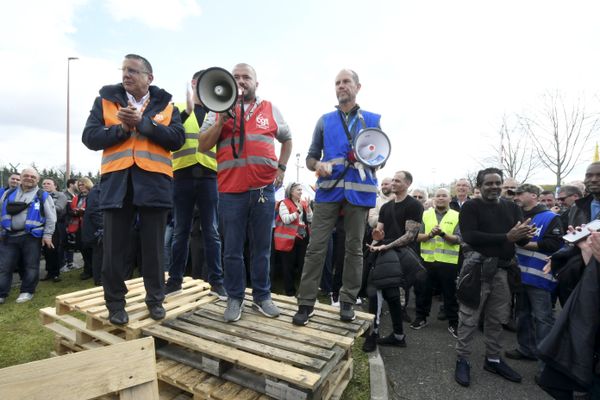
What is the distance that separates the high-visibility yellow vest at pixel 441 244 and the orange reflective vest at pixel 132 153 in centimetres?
450

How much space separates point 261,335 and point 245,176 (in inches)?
56.3

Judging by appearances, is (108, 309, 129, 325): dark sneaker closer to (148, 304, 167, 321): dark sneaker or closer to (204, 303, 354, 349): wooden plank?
(148, 304, 167, 321): dark sneaker

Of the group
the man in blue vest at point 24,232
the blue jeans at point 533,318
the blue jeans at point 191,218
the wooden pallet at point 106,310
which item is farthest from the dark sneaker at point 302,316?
the man in blue vest at point 24,232

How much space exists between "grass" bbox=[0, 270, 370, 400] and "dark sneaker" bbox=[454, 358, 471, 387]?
0.96 meters

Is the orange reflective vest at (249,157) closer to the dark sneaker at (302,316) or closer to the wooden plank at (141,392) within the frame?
the dark sneaker at (302,316)

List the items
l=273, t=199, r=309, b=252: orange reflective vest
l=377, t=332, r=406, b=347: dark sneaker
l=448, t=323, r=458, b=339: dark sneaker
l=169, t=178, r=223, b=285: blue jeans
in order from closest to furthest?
l=169, t=178, r=223, b=285: blue jeans → l=377, t=332, r=406, b=347: dark sneaker → l=448, t=323, r=458, b=339: dark sneaker → l=273, t=199, r=309, b=252: orange reflective vest

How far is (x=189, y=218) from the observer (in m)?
3.91

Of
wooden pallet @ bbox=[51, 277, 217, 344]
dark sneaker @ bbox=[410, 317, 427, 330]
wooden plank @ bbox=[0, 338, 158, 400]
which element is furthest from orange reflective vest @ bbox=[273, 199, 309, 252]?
wooden plank @ bbox=[0, 338, 158, 400]

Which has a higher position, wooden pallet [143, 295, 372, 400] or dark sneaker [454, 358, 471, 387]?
wooden pallet [143, 295, 372, 400]

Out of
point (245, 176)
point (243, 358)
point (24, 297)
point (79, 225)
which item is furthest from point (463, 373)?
point (79, 225)

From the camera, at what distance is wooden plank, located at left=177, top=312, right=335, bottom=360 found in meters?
2.64

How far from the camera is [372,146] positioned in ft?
10.4

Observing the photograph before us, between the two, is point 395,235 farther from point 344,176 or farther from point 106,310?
point 106,310

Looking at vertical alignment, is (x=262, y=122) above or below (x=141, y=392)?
above
